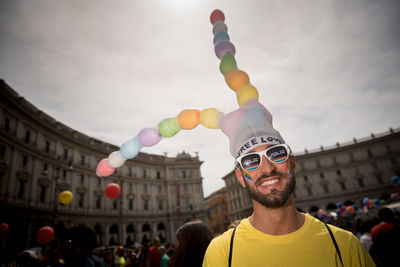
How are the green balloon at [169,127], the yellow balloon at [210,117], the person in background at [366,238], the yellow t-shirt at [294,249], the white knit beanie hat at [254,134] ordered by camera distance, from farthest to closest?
the person in background at [366,238]
the green balloon at [169,127]
the yellow balloon at [210,117]
the white knit beanie hat at [254,134]
the yellow t-shirt at [294,249]

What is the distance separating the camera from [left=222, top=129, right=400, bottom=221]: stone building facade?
39812 mm

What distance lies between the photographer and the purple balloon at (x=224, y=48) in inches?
188

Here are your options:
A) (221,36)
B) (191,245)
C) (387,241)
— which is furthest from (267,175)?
(387,241)

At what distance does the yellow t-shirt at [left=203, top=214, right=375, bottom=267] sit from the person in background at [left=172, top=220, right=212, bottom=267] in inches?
53.4

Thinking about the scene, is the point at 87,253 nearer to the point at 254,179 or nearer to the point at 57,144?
the point at 254,179

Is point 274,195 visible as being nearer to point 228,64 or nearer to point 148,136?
point 228,64

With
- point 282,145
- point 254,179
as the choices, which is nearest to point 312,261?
point 254,179

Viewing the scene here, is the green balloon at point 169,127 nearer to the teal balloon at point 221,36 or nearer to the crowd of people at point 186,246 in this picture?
the teal balloon at point 221,36

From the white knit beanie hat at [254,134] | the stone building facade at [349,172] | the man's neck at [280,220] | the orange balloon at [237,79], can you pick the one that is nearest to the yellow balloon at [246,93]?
the orange balloon at [237,79]

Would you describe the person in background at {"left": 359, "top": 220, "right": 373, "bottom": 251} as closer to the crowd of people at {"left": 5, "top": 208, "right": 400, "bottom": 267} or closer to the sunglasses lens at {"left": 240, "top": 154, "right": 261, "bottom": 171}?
the crowd of people at {"left": 5, "top": 208, "right": 400, "bottom": 267}

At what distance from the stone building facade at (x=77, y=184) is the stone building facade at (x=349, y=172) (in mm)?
22731

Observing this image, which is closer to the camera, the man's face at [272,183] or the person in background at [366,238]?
the man's face at [272,183]

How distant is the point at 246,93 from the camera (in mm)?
4086

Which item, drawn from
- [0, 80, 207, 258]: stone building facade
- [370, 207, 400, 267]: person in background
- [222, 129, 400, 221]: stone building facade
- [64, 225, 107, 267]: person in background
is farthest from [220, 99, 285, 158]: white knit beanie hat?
[222, 129, 400, 221]: stone building facade
